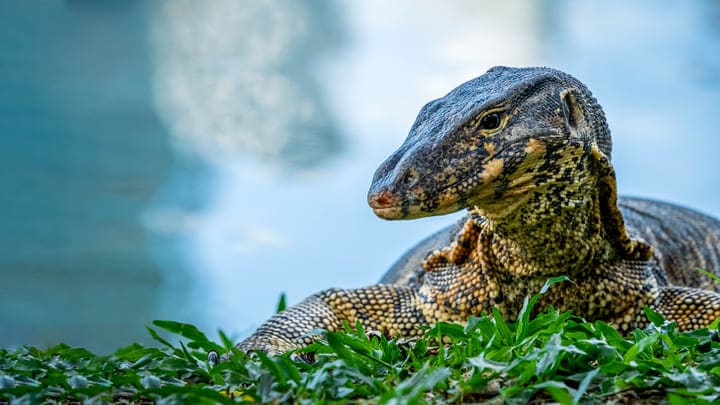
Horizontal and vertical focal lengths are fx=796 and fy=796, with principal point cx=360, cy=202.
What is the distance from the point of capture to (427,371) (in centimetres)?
191

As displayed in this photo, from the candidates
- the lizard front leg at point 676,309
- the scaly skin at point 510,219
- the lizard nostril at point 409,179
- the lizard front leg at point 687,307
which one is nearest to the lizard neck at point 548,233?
the scaly skin at point 510,219

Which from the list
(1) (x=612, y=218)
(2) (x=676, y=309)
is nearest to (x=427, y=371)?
(1) (x=612, y=218)

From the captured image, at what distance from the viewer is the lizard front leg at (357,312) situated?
346cm

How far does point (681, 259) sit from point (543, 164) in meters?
2.08

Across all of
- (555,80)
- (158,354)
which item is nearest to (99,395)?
(158,354)

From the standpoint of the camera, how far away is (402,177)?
8.52ft

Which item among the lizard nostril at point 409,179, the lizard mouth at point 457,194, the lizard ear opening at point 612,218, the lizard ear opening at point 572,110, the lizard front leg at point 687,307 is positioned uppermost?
the lizard ear opening at point 572,110

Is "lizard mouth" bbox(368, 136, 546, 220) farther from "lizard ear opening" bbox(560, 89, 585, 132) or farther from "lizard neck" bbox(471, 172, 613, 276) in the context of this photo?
"lizard ear opening" bbox(560, 89, 585, 132)

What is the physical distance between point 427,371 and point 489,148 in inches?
41.9

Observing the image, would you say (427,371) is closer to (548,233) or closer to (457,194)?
(457,194)

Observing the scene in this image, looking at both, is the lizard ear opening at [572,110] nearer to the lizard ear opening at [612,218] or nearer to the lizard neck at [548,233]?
the lizard ear opening at [612,218]

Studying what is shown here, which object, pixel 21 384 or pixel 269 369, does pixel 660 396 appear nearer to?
pixel 269 369

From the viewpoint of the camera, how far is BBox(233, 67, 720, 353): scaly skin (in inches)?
106

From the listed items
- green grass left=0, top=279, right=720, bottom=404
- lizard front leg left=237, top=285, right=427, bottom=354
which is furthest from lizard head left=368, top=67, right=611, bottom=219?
lizard front leg left=237, top=285, right=427, bottom=354
